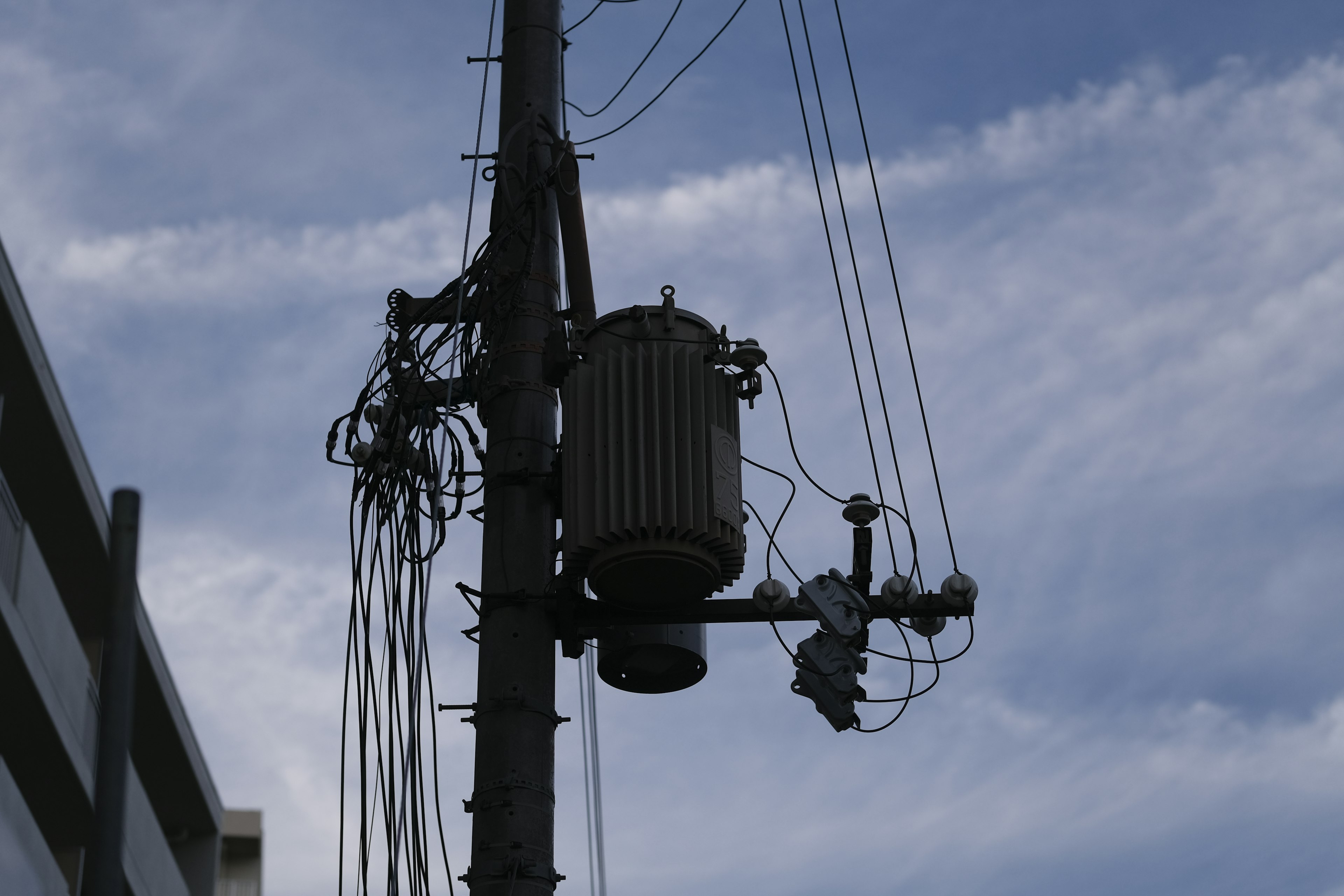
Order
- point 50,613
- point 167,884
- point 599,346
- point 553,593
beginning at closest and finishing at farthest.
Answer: point 553,593, point 599,346, point 50,613, point 167,884

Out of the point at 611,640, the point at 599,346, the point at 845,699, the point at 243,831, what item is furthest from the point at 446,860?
the point at 243,831

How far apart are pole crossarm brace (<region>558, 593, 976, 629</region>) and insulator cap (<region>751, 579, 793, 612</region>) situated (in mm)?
34

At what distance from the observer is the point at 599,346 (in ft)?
25.4

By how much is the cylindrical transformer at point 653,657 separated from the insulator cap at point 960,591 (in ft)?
3.65

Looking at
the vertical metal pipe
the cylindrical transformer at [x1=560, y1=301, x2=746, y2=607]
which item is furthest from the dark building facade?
the vertical metal pipe

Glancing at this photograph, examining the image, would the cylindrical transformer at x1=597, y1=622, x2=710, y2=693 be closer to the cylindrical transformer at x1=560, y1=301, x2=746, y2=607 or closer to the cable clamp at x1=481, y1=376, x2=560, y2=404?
the cylindrical transformer at x1=560, y1=301, x2=746, y2=607

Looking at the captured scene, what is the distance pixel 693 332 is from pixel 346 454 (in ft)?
6.33

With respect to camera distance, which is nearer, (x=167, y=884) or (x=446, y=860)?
(x=446, y=860)

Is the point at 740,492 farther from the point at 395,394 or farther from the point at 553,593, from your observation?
the point at 395,394

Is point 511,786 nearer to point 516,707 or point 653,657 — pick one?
point 516,707

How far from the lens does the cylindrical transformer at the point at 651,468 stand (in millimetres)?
7109

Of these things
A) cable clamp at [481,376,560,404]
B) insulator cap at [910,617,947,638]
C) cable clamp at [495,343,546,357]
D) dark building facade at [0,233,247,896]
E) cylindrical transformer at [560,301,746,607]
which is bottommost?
insulator cap at [910,617,947,638]

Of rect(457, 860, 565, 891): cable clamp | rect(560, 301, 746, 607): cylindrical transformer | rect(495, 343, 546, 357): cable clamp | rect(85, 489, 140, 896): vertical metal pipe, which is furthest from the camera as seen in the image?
rect(495, 343, 546, 357): cable clamp

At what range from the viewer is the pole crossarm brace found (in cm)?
729
